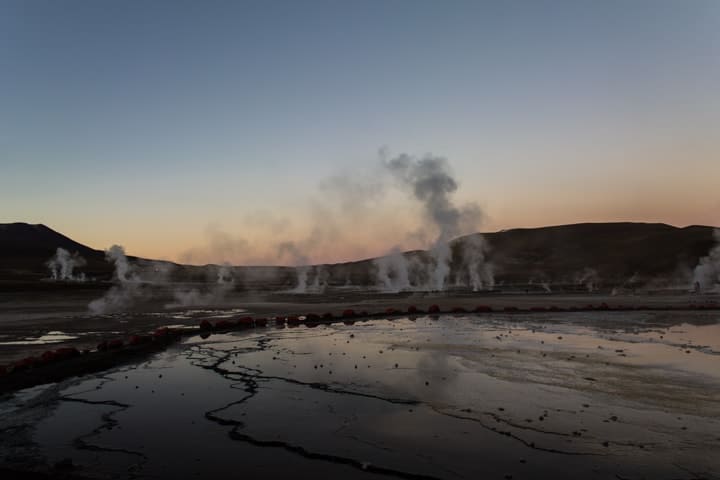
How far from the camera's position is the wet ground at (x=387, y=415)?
9.85 meters

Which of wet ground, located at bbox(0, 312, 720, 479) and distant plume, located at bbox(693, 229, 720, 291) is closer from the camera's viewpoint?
wet ground, located at bbox(0, 312, 720, 479)

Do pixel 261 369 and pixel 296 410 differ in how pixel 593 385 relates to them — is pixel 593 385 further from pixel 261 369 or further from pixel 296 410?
pixel 261 369

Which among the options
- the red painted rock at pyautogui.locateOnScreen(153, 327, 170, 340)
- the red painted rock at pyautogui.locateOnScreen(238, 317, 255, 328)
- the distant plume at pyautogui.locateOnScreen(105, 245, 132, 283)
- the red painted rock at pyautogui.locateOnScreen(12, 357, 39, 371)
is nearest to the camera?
the red painted rock at pyautogui.locateOnScreen(12, 357, 39, 371)

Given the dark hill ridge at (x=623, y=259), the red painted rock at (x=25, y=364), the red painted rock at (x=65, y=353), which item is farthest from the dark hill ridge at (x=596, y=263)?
the red painted rock at (x=25, y=364)

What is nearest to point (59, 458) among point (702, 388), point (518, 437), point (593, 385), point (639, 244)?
point (518, 437)

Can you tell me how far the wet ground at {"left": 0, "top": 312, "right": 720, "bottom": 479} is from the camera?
985 cm

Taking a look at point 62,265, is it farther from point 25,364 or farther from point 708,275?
point 708,275

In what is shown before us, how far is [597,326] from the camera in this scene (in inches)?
1312

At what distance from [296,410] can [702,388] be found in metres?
12.2

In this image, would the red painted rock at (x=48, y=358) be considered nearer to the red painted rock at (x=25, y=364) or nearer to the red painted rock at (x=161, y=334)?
the red painted rock at (x=25, y=364)

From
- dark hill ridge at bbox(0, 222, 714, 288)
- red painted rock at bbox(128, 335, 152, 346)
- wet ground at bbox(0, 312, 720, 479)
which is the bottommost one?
wet ground at bbox(0, 312, 720, 479)

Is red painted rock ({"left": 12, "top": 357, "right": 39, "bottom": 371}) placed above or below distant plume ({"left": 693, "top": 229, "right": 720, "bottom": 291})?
Answer: below

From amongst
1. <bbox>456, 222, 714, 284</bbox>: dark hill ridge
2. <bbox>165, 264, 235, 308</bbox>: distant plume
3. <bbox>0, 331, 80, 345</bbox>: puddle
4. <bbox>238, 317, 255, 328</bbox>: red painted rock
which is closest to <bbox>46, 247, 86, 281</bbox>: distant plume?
<bbox>165, 264, 235, 308</bbox>: distant plume

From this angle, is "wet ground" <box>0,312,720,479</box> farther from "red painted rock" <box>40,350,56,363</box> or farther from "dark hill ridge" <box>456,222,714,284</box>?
"dark hill ridge" <box>456,222,714,284</box>
